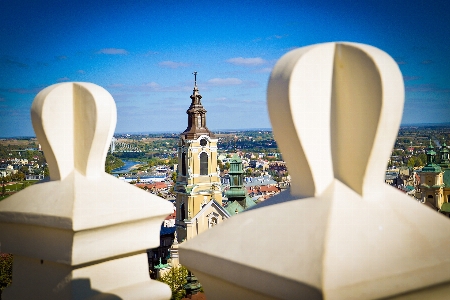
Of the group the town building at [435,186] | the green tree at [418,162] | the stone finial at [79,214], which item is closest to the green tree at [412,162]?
the green tree at [418,162]

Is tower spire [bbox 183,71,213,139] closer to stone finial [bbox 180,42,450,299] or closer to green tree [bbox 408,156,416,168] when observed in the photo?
stone finial [bbox 180,42,450,299]

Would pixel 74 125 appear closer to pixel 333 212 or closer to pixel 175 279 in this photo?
pixel 333 212

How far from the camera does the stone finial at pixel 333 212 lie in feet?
4.92

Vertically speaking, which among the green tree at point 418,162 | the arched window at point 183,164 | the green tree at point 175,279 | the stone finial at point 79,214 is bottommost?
the green tree at point 175,279

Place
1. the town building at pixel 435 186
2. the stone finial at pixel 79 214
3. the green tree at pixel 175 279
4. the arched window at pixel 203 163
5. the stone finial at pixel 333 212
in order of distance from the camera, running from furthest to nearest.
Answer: the arched window at pixel 203 163, the town building at pixel 435 186, the green tree at pixel 175 279, the stone finial at pixel 79 214, the stone finial at pixel 333 212

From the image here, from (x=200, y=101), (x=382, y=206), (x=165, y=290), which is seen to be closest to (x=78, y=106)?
(x=165, y=290)

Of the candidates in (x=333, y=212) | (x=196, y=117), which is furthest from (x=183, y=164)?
(x=333, y=212)

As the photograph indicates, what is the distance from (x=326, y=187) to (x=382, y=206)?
180 millimetres

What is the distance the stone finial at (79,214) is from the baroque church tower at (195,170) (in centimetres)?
2622

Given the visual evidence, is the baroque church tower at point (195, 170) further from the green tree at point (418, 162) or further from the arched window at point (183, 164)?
the green tree at point (418, 162)

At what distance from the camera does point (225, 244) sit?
1748 mm

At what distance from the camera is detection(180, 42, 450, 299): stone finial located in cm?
150

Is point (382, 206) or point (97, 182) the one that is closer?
point (382, 206)

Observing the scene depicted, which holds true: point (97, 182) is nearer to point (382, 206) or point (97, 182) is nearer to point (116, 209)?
point (116, 209)
